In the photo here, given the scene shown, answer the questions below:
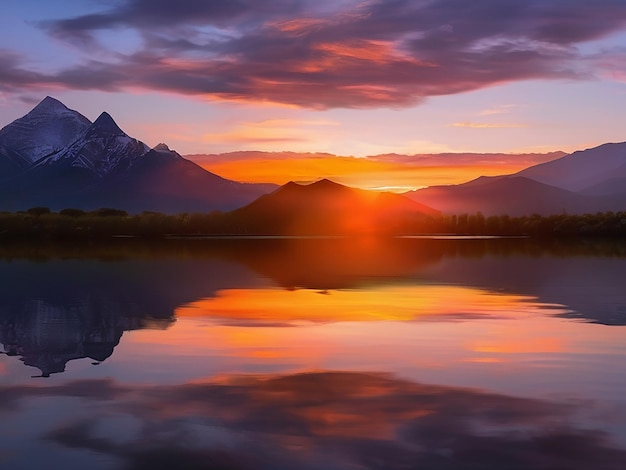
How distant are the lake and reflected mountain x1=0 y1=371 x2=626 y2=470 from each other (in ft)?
0.21

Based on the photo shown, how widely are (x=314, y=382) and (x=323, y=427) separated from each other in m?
5.41

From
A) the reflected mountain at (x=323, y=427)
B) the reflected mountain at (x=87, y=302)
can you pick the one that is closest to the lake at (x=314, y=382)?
the reflected mountain at (x=323, y=427)

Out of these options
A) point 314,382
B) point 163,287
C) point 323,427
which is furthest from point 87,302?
point 323,427

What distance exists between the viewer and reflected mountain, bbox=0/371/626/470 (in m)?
18.6

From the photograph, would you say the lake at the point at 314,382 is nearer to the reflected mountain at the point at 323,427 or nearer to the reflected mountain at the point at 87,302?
the reflected mountain at the point at 323,427

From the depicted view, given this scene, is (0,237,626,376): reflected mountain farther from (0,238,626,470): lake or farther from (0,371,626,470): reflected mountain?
(0,371,626,470): reflected mountain

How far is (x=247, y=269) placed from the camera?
293ft

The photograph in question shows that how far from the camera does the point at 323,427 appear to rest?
829 inches

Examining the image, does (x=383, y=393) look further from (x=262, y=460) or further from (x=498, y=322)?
(x=498, y=322)

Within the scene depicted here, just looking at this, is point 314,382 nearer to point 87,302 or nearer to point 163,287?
point 87,302

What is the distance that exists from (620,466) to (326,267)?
249 feet

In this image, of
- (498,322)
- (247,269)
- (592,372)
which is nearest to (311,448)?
(592,372)

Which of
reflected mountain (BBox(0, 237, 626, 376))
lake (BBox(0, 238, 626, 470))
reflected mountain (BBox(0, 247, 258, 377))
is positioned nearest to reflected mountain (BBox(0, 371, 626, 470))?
lake (BBox(0, 238, 626, 470))

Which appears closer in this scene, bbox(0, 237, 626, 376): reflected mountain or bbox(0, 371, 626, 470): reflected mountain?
bbox(0, 371, 626, 470): reflected mountain
